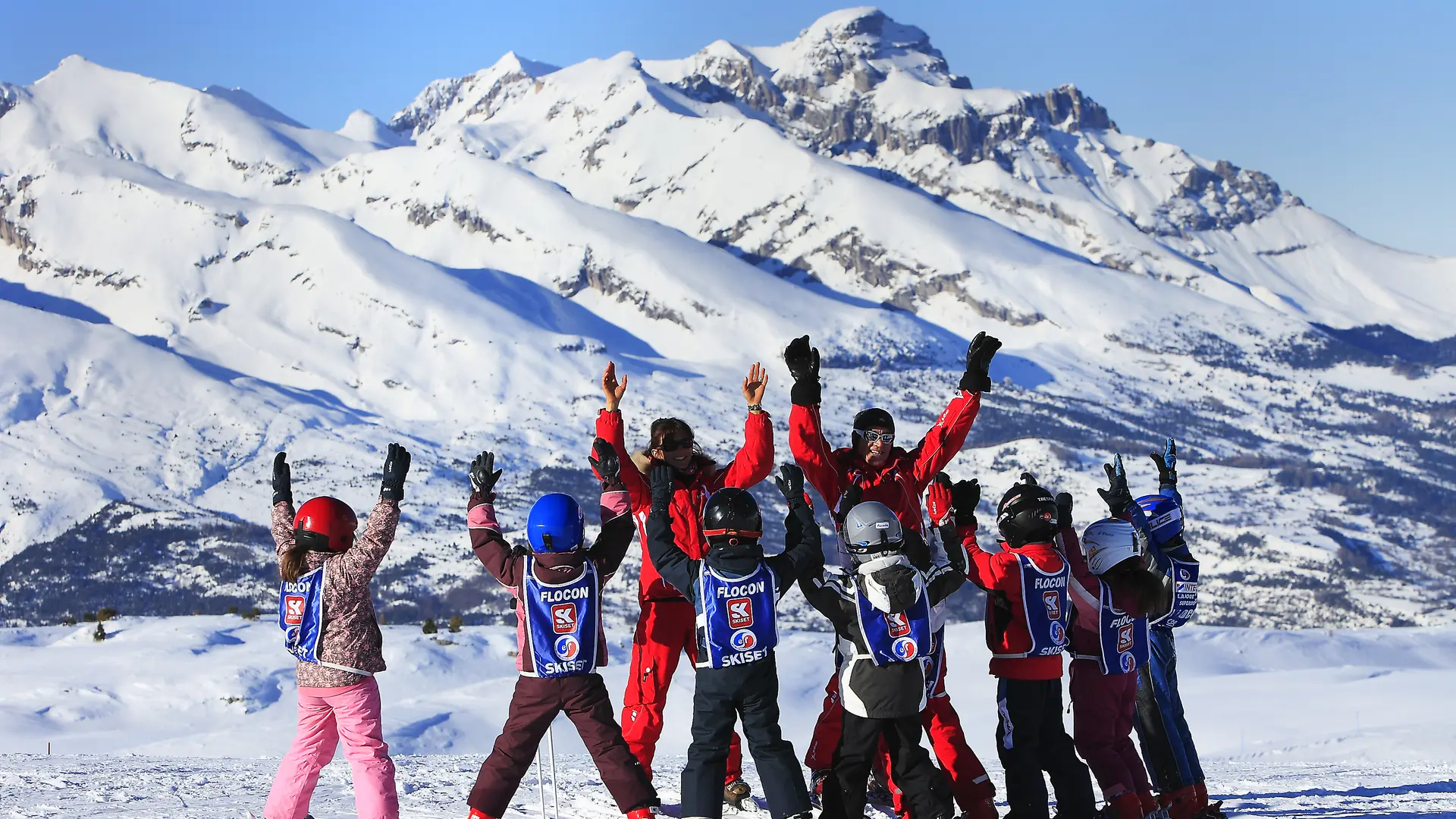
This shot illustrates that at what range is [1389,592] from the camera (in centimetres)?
14975

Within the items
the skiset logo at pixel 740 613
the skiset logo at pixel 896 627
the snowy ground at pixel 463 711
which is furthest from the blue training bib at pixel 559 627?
the snowy ground at pixel 463 711

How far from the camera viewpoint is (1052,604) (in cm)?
720

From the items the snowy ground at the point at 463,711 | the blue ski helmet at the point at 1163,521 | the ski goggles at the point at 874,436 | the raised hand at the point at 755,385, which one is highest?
the raised hand at the point at 755,385

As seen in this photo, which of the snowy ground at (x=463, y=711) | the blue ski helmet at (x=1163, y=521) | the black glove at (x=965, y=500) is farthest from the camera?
the snowy ground at (x=463, y=711)

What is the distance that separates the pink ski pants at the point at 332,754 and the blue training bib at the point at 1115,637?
377 cm

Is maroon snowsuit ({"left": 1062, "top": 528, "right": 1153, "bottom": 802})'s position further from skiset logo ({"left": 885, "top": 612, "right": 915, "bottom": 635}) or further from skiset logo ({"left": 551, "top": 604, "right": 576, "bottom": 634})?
skiset logo ({"left": 551, "top": 604, "right": 576, "bottom": 634})

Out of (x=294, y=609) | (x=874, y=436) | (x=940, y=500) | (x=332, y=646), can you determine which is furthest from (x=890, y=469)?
(x=294, y=609)

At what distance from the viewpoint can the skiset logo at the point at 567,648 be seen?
263 inches

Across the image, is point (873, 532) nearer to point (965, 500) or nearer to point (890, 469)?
point (890, 469)

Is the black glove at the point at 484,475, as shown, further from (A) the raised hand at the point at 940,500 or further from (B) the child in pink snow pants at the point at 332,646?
(A) the raised hand at the point at 940,500

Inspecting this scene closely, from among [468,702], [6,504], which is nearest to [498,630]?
[468,702]

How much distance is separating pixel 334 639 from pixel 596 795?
94.1 inches

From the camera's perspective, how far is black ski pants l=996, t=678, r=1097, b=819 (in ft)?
22.9

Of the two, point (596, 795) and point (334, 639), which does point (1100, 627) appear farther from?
point (334, 639)
